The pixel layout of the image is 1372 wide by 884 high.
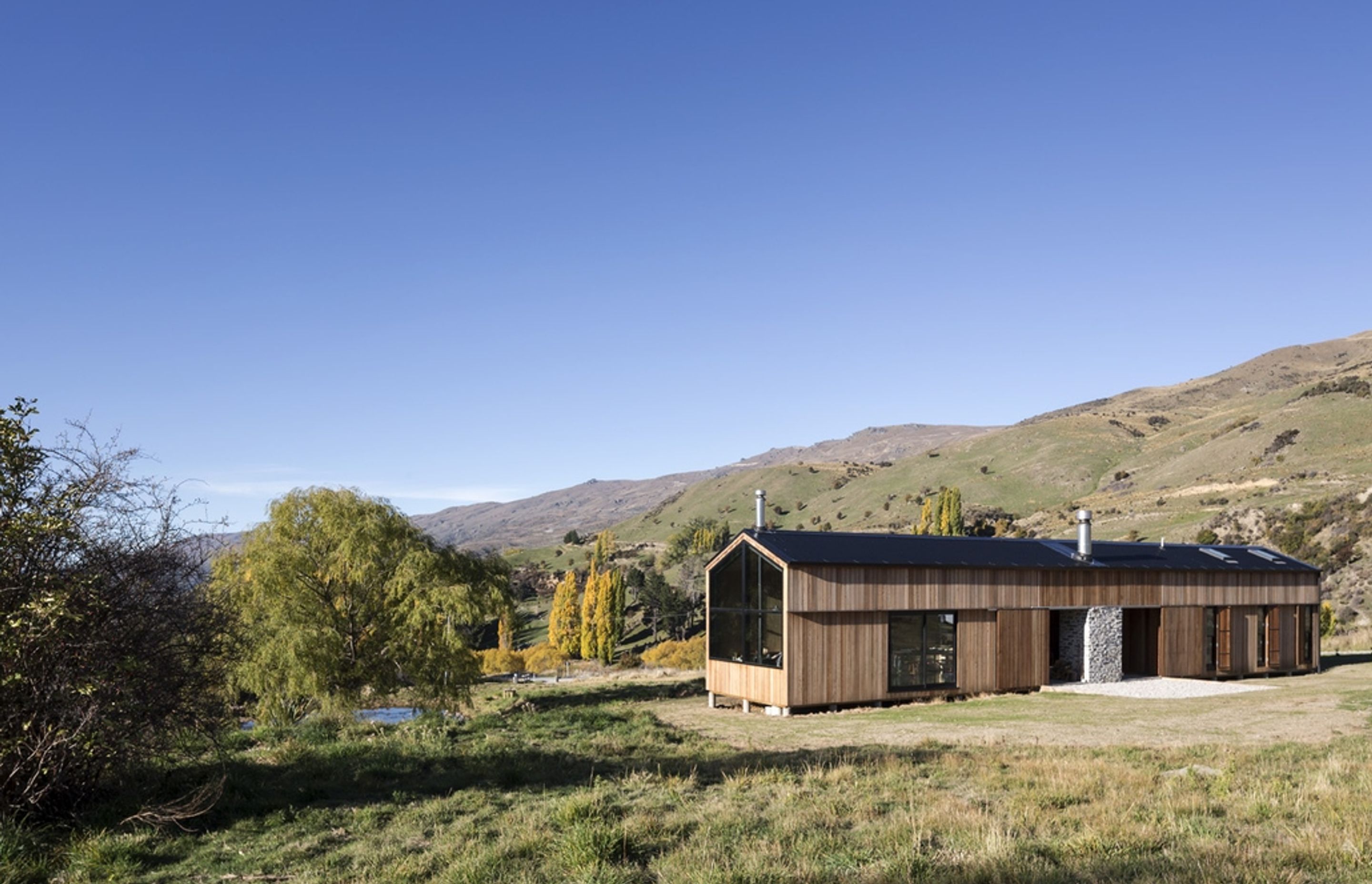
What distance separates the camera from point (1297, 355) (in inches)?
7667

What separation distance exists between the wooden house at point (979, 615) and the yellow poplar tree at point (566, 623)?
52816 millimetres

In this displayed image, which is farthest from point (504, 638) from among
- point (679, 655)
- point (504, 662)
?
point (679, 655)

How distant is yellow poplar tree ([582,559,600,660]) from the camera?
76000 mm

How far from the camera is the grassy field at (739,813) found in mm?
8281

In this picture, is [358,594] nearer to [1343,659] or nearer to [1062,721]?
[1062,721]

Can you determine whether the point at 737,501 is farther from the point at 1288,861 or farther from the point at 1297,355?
the point at 1288,861

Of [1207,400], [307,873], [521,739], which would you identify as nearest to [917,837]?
[307,873]

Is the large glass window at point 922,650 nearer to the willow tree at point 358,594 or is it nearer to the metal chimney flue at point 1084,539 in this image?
the metal chimney flue at point 1084,539

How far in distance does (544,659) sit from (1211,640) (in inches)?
2006

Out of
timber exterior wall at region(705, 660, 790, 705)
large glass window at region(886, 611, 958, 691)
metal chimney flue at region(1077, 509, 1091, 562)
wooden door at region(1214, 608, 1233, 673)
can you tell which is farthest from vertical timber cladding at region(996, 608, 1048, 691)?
wooden door at region(1214, 608, 1233, 673)

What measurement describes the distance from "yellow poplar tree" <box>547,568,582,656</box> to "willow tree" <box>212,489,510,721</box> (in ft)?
168

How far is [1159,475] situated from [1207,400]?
92.2 m

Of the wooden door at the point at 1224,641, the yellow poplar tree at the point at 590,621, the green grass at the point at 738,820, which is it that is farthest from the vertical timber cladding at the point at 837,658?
the yellow poplar tree at the point at 590,621

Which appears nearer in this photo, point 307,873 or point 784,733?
point 307,873
